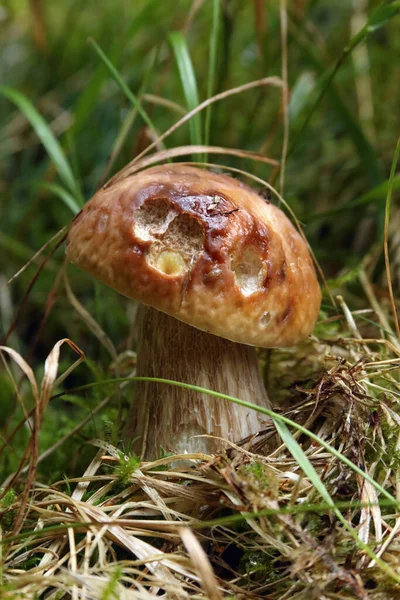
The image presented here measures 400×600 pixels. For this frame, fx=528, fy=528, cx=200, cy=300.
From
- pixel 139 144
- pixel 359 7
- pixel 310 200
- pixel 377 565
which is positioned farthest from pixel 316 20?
pixel 377 565

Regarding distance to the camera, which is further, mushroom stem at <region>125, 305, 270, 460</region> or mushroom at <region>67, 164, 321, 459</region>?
mushroom stem at <region>125, 305, 270, 460</region>

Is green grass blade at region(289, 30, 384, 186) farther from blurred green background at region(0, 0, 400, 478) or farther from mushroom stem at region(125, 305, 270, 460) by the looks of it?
mushroom stem at region(125, 305, 270, 460)

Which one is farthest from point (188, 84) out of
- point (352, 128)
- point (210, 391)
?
point (210, 391)

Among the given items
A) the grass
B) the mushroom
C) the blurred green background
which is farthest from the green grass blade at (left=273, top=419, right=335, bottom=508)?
the blurred green background

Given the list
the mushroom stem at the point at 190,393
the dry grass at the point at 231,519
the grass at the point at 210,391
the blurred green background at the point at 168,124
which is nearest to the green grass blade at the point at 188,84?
the grass at the point at 210,391

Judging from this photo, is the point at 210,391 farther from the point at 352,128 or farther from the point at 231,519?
the point at 352,128

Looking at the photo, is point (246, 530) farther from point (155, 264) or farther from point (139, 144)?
point (139, 144)

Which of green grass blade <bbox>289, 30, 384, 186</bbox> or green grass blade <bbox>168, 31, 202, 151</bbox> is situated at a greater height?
green grass blade <bbox>168, 31, 202, 151</bbox>
